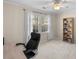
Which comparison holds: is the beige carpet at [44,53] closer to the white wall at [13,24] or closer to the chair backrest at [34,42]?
the chair backrest at [34,42]

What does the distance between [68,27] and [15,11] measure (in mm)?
4354

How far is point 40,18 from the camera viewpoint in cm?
736

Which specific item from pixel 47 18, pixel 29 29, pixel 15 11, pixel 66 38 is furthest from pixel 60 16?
pixel 15 11

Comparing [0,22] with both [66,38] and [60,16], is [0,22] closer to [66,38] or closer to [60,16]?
[66,38]

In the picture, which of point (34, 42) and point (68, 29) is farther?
point (68, 29)

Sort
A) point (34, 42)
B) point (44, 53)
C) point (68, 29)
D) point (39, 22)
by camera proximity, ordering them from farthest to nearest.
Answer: point (68, 29), point (39, 22), point (44, 53), point (34, 42)

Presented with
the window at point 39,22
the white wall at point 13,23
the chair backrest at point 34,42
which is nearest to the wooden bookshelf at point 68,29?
the window at point 39,22

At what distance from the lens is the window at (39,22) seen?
22.3 ft

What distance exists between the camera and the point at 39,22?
7.26m

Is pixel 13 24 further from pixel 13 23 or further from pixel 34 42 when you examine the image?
pixel 34 42

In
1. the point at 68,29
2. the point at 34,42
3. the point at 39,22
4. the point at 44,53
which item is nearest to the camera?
the point at 34,42

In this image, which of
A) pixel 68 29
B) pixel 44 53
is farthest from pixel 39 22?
pixel 44 53

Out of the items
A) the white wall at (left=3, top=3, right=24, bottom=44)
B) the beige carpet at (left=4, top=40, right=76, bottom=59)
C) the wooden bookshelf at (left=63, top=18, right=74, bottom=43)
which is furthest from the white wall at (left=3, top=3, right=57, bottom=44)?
the wooden bookshelf at (left=63, top=18, right=74, bottom=43)

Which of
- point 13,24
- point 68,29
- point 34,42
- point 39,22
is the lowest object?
point 34,42
